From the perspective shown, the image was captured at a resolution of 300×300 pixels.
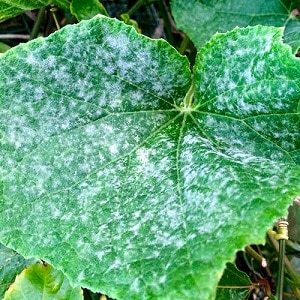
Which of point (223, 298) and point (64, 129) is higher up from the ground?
point (64, 129)

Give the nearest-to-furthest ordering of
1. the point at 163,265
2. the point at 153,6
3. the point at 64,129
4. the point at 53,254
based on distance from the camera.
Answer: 1. the point at 163,265
2. the point at 53,254
3. the point at 64,129
4. the point at 153,6

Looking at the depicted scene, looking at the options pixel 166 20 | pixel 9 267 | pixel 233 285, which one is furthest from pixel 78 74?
pixel 166 20

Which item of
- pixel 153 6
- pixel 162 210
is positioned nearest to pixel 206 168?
pixel 162 210

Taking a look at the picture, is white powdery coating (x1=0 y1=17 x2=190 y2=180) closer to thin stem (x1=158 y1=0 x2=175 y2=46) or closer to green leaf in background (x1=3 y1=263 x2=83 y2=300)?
green leaf in background (x1=3 y1=263 x2=83 y2=300)

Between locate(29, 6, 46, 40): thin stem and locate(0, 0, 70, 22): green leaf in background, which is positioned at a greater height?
locate(0, 0, 70, 22): green leaf in background

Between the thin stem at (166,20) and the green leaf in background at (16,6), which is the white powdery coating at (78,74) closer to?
the green leaf in background at (16,6)

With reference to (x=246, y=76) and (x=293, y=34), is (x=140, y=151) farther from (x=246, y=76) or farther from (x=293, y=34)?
(x=293, y=34)

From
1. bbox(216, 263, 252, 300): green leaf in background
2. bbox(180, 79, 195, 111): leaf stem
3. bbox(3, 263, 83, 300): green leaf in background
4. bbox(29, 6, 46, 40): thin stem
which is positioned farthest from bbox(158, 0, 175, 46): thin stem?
bbox(3, 263, 83, 300): green leaf in background

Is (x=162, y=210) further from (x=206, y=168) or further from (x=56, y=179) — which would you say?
(x=56, y=179)

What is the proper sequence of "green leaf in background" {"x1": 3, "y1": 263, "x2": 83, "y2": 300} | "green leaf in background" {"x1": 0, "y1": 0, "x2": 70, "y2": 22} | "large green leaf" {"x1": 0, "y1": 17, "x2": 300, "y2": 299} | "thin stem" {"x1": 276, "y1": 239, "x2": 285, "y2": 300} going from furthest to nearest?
"green leaf in background" {"x1": 0, "y1": 0, "x2": 70, "y2": 22}
"thin stem" {"x1": 276, "y1": 239, "x2": 285, "y2": 300}
"green leaf in background" {"x1": 3, "y1": 263, "x2": 83, "y2": 300}
"large green leaf" {"x1": 0, "y1": 17, "x2": 300, "y2": 299}
